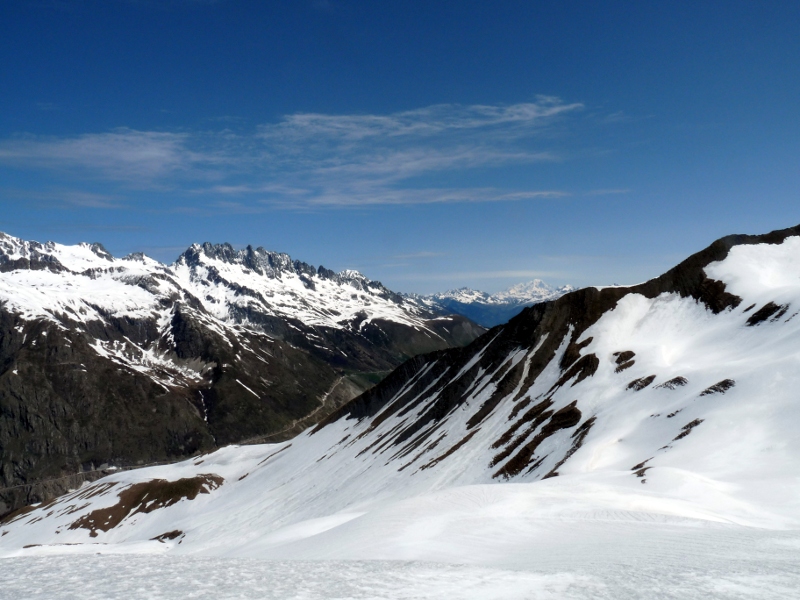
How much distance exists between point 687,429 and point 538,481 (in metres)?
16.6

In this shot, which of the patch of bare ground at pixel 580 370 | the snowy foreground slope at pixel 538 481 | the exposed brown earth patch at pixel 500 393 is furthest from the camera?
the exposed brown earth patch at pixel 500 393

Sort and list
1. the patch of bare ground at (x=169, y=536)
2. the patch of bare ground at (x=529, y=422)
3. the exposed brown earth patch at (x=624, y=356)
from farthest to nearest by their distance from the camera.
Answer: the patch of bare ground at (x=169, y=536) → the exposed brown earth patch at (x=624, y=356) → the patch of bare ground at (x=529, y=422)

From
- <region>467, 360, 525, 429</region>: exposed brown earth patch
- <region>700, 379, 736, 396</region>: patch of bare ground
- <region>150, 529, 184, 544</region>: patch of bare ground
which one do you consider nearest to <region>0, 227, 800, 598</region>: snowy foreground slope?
<region>700, 379, 736, 396</region>: patch of bare ground

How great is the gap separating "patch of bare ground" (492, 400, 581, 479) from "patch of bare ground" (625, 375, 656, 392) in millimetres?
6603

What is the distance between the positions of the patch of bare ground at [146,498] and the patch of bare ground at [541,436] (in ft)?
334

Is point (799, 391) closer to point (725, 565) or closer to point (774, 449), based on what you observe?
point (774, 449)

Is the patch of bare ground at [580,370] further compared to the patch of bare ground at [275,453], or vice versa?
the patch of bare ground at [275,453]

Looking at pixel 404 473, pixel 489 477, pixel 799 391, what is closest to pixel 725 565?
pixel 799 391

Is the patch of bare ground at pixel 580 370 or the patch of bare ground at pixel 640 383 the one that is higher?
the patch of bare ground at pixel 580 370

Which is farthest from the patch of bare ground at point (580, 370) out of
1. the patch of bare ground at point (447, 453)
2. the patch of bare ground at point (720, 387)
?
the patch of bare ground at point (720, 387)

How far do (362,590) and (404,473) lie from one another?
70.8m

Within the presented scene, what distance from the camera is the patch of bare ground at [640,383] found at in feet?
209

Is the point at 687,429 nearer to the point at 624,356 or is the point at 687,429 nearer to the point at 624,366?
the point at 624,366

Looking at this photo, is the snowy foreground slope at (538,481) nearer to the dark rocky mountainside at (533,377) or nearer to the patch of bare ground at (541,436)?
the patch of bare ground at (541,436)
